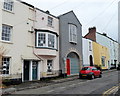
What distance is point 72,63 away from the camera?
76.9ft

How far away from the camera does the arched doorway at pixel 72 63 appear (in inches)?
887

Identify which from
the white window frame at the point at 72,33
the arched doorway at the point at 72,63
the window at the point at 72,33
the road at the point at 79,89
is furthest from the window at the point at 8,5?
the arched doorway at the point at 72,63

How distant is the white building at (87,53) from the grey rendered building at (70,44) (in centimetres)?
217

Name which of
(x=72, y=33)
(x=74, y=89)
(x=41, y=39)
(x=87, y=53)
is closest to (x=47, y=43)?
(x=41, y=39)

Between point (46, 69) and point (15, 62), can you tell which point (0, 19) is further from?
point (46, 69)

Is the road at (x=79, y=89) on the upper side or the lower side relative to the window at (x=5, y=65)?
lower

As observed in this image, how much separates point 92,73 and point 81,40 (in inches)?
342

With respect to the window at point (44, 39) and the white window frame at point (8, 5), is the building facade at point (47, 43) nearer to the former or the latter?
the window at point (44, 39)

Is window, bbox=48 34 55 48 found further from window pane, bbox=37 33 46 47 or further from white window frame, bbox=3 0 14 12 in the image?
white window frame, bbox=3 0 14 12

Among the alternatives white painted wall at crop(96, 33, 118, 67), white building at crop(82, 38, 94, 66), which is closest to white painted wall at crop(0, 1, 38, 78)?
white building at crop(82, 38, 94, 66)

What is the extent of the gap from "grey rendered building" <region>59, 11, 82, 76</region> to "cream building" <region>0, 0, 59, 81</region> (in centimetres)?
169

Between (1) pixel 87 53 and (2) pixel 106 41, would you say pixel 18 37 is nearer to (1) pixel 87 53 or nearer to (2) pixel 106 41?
(1) pixel 87 53

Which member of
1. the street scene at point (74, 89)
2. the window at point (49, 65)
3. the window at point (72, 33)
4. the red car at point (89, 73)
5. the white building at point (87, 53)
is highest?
the window at point (72, 33)

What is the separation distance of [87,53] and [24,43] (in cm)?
1534
